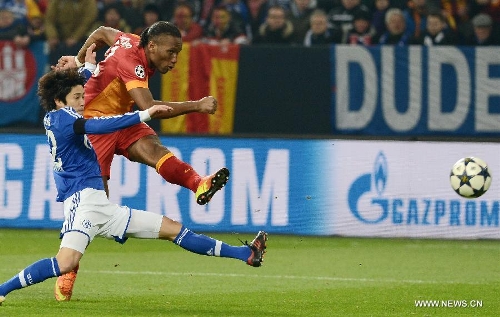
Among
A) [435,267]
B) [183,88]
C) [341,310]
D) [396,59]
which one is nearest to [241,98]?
[183,88]

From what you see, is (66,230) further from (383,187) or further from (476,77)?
(476,77)

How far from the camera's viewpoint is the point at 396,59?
13844 millimetres

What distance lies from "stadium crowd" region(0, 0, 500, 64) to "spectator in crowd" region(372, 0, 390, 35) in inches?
0.5

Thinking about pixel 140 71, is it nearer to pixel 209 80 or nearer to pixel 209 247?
pixel 209 247

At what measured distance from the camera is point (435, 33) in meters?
14.9

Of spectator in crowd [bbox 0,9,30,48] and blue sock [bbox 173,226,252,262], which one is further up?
spectator in crowd [bbox 0,9,30,48]

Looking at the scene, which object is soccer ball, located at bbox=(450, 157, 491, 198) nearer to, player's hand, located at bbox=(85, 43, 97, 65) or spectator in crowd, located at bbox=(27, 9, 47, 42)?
player's hand, located at bbox=(85, 43, 97, 65)

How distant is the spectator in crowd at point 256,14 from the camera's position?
53.0 ft

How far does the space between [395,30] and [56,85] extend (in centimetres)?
781

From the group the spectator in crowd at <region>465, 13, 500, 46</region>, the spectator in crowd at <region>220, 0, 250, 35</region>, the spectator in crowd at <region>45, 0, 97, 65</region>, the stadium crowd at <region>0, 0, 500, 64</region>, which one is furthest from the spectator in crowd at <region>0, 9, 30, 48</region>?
the spectator in crowd at <region>465, 13, 500, 46</region>

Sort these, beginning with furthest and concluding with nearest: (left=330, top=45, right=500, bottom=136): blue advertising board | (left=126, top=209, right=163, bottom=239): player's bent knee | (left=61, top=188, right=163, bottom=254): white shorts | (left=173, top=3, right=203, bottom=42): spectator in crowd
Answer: (left=173, top=3, right=203, bottom=42): spectator in crowd < (left=330, top=45, right=500, bottom=136): blue advertising board < (left=126, top=209, right=163, bottom=239): player's bent knee < (left=61, top=188, right=163, bottom=254): white shorts

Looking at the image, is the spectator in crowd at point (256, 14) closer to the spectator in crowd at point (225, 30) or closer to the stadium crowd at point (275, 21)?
the stadium crowd at point (275, 21)

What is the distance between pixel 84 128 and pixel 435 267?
470 centimetres

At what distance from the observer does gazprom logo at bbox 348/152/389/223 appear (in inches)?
531
